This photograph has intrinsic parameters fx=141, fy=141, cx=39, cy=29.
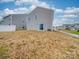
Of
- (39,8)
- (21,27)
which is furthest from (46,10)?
(21,27)

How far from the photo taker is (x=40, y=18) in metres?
32.6

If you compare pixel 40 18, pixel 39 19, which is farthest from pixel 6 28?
pixel 40 18

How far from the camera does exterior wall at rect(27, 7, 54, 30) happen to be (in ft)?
106

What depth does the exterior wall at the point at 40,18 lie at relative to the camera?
32281mm

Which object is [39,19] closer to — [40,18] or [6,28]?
[40,18]

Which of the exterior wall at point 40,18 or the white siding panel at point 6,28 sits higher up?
the exterior wall at point 40,18

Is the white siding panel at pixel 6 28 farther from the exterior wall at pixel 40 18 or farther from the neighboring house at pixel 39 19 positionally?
the exterior wall at pixel 40 18

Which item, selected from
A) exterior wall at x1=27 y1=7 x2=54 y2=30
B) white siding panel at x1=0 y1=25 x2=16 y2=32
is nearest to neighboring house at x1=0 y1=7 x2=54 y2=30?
exterior wall at x1=27 y1=7 x2=54 y2=30

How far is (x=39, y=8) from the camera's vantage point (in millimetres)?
32531

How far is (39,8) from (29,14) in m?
2.70

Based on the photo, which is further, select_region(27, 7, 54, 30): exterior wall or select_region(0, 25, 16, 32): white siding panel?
select_region(27, 7, 54, 30): exterior wall

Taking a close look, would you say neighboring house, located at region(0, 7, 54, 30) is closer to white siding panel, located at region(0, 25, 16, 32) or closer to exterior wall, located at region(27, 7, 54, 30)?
exterior wall, located at region(27, 7, 54, 30)

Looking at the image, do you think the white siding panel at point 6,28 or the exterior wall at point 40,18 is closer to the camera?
the white siding panel at point 6,28

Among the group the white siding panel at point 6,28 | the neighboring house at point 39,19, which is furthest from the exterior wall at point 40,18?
the white siding panel at point 6,28
